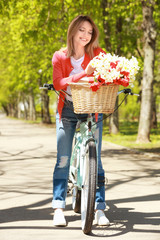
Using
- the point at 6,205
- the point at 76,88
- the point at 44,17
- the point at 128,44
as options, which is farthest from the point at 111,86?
the point at 128,44

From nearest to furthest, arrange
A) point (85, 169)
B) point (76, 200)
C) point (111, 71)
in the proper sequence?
1. point (111, 71)
2. point (85, 169)
3. point (76, 200)

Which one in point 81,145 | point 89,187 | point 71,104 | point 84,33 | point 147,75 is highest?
point 84,33

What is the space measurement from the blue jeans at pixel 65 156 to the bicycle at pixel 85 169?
0.09 metres

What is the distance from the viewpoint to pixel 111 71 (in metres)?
3.96

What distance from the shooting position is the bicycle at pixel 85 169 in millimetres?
4008

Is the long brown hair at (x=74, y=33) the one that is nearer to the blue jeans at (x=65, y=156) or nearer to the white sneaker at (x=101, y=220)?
the blue jeans at (x=65, y=156)

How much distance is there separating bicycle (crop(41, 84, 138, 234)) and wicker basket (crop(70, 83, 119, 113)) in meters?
0.27

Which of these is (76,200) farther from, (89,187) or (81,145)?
(89,187)

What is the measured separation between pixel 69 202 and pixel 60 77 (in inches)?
79.7

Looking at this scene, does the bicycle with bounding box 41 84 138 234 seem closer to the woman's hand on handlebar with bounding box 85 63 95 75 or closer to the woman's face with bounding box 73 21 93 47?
the woman's hand on handlebar with bounding box 85 63 95 75

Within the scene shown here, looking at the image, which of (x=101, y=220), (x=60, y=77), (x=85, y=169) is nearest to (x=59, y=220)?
(x=101, y=220)

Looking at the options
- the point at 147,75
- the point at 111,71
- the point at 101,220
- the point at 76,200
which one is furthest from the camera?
the point at 147,75

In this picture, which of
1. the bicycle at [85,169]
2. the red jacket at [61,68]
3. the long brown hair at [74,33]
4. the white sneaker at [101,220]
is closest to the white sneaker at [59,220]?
the bicycle at [85,169]

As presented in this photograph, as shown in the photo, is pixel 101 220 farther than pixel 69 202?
No
